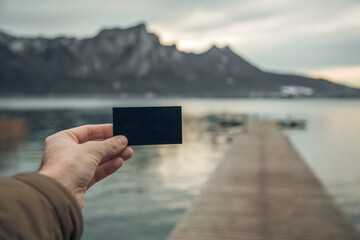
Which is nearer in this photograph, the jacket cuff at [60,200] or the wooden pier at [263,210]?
the jacket cuff at [60,200]

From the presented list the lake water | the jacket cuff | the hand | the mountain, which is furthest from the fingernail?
the mountain

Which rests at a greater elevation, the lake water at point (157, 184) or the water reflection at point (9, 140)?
the water reflection at point (9, 140)

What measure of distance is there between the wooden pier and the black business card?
14.5 feet

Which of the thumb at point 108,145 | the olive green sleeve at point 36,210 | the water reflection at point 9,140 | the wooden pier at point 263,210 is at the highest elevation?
the thumb at point 108,145

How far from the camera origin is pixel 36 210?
2.79 ft

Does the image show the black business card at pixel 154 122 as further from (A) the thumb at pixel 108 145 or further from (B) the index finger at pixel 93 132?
(B) the index finger at pixel 93 132

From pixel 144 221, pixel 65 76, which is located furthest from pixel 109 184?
pixel 65 76

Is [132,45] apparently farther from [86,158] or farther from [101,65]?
[86,158]

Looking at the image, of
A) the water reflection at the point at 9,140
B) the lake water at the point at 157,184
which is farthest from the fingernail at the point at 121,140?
the water reflection at the point at 9,140

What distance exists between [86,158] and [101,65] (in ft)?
598

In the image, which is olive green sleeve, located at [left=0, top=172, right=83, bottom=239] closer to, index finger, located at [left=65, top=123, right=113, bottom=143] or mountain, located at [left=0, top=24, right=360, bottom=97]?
index finger, located at [left=65, top=123, right=113, bottom=143]

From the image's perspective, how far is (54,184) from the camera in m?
0.97

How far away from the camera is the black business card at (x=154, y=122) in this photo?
130 centimetres

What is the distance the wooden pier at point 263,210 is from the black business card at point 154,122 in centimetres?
443
